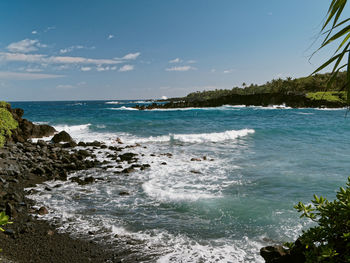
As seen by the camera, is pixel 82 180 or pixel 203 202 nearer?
pixel 203 202

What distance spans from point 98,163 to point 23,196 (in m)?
5.82

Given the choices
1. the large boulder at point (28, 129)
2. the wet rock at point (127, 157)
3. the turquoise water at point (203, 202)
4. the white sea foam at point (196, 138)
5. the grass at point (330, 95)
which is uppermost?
the grass at point (330, 95)

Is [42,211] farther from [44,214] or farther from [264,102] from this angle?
[264,102]

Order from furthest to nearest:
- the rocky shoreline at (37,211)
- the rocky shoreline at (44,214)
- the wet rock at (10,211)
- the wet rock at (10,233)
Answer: the wet rock at (10,211)
the wet rock at (10,233)
the rocky shoreline at (37,211)
the rocky shoreline at (44,214)

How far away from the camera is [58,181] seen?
11102 mm

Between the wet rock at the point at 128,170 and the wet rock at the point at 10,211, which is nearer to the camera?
the wet rock at the point at 10,211

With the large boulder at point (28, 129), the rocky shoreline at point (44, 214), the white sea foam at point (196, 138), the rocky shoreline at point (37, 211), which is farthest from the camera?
the white sea foam at point (196, 138)

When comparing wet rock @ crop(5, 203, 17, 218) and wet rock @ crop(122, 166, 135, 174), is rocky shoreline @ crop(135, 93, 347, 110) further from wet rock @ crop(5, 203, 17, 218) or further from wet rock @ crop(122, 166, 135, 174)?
wet rock @ crop(5, 203, 17, 218)

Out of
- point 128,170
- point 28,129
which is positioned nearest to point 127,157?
point 128,170

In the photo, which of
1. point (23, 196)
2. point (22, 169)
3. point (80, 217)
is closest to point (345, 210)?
point (80, 217)

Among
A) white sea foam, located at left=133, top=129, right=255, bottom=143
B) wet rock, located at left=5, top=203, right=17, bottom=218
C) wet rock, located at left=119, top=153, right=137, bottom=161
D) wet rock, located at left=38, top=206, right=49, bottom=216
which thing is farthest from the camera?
white sea foam, located at left=133, top=129, right=255, bottom=143

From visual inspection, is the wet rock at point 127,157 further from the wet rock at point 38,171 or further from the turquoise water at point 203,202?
the wet rock at point 38,171

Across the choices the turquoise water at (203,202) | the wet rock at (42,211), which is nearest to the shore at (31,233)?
the wet rock at (42,211)

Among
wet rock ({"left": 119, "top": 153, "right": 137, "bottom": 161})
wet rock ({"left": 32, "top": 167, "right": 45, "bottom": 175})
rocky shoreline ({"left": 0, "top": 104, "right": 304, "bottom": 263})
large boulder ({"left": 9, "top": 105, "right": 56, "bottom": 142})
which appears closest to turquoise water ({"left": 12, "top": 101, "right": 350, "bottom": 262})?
rocky shoreline ({"left": 0, "top": 104, "right": 304, "bottom": 263})
